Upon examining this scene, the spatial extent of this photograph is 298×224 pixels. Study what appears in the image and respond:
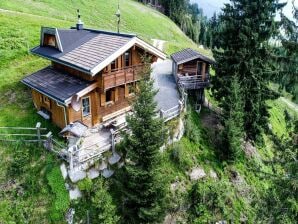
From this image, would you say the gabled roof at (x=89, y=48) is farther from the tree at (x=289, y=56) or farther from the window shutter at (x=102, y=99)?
the tree at (x=289, y=56)

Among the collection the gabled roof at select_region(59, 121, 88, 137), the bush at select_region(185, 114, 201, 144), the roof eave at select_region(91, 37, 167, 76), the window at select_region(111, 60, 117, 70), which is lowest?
the bush at select_region(185, 114, 201, 144)

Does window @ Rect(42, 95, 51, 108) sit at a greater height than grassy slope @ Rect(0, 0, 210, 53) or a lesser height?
lesser

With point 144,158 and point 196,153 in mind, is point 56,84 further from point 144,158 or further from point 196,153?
point 196,153

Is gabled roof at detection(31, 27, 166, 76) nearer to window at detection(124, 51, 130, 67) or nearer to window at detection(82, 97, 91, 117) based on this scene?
window at detection(124, 51, 130, 67)

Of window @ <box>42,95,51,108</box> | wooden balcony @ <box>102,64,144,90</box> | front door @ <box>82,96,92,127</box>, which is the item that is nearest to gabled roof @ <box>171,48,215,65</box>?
wooden balcony @ <box>102,64,144,90</box>

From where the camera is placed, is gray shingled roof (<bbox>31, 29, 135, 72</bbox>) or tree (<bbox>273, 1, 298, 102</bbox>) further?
gray shingled roof (<bbox>31, 29, 135, 72</bbox>)

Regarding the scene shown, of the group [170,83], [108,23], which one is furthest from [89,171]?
[108,23]

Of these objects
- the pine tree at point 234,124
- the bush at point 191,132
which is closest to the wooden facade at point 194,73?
the pine tree at point 234,124

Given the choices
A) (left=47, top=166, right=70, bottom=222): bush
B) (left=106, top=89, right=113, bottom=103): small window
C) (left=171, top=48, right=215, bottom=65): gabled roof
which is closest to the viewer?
(left=47, top=166, right=70, bottom=222): bush
